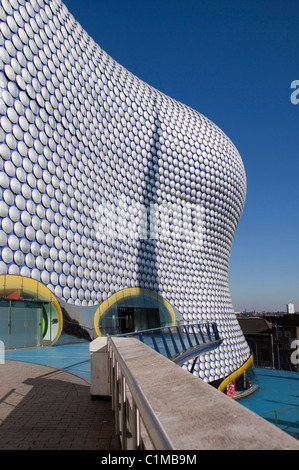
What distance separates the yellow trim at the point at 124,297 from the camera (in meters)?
20.9

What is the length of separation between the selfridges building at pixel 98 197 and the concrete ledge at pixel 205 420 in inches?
555

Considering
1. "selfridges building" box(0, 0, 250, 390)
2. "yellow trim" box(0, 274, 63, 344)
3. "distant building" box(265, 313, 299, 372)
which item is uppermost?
"selfridges building" box(0, 0, 250, 390)

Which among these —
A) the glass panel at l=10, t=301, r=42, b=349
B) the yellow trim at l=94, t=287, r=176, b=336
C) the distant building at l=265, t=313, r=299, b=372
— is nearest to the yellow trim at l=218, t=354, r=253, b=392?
the yellow trim at l=94, t=287, r=176, b=336

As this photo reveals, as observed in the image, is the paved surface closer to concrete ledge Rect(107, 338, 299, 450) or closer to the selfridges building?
concrete ledge Rect(107, 338, 299, 450)

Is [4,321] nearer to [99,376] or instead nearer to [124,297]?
[124,297]

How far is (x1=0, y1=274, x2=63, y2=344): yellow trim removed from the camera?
15.2 m

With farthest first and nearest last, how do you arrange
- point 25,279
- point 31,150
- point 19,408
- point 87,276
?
point 87,276 < point 31,150 < point 25,279 < point 19,408

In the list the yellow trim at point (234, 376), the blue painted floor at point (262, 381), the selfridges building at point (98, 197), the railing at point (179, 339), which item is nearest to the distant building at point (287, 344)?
the blue painted floor at point (262, 381)

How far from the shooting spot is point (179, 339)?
10.3 metres

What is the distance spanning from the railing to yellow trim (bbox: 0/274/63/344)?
7436 mm
